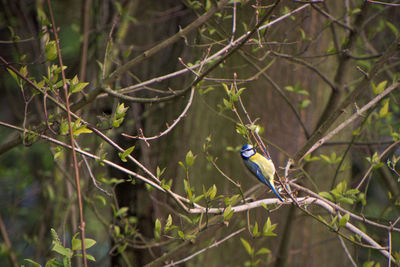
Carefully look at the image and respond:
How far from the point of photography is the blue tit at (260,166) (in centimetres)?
152

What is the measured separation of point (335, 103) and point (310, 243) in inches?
36.1

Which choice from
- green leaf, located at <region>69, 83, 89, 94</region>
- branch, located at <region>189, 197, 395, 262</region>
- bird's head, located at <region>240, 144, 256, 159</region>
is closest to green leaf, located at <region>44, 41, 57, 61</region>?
green leaf, located at <region>69, 83, 89, 94</region>

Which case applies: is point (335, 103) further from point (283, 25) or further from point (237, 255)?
point (237, 255)

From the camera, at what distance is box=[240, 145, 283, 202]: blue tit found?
1.52 m

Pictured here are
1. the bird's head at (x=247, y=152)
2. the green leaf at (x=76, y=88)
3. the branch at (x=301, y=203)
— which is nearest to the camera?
the green leaf at (x=76, y=88)

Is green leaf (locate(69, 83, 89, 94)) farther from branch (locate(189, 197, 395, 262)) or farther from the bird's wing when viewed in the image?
the bird's wing

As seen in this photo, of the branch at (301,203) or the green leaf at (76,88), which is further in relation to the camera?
the branch at (301,203)

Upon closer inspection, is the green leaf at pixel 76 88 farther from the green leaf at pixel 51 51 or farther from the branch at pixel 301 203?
the branch at pixel 301 203

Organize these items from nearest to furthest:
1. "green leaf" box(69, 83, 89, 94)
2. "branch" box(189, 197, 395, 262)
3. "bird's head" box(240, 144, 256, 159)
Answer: "green leaf" box(69, 83, 89, 94) → "branch" box(189, 197, 395, 262) → "bird's head" box(240, 144, 256, 159)

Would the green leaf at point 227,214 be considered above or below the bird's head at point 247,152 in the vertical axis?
below

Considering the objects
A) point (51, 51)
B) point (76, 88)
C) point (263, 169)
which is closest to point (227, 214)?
point (263, 169)

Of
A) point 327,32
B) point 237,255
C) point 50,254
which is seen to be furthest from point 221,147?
point 50,254

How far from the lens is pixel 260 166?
1578mm

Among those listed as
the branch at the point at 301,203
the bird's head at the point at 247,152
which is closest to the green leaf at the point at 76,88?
the branch at the point at 301,203
